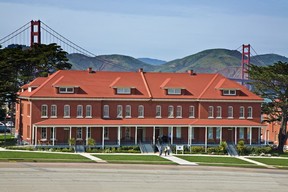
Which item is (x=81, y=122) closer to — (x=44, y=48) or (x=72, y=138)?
(x=72, y=138)

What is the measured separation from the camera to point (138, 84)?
82375 mm

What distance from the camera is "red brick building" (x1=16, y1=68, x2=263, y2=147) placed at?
2972 inches

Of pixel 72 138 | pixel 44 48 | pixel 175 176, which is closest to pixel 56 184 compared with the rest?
pixel 175 176

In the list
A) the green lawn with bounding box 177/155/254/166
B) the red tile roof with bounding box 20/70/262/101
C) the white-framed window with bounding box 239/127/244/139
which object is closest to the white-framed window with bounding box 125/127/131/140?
the red tile roof with bounding box 20/70/262/101

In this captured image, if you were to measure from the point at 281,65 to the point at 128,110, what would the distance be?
20757 mm

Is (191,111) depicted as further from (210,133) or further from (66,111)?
(66,111)

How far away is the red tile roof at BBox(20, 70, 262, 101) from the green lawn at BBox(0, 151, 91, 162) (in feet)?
42.3

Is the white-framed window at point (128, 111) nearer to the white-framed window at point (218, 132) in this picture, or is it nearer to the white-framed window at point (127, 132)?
the white-framed window at point (127, 132)

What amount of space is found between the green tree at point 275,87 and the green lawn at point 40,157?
29261mm

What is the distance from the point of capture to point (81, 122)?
75.9 m

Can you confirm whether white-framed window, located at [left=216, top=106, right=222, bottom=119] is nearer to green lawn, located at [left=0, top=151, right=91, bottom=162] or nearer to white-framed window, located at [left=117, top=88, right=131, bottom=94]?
white-framed window, located at [left=117, top=88, right=131, bottom=94]

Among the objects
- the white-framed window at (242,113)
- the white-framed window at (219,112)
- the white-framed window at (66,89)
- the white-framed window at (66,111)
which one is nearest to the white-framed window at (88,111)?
the white-framed window at (66,111)

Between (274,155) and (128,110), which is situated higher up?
(128,110)

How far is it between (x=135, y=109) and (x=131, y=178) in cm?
3378
